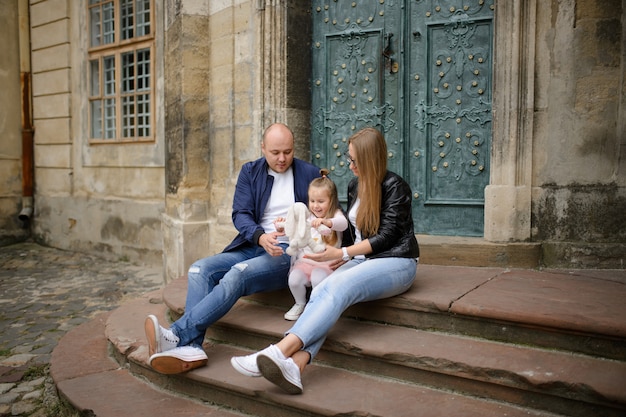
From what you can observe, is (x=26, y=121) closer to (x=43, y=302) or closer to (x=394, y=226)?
(x=43, y=302)

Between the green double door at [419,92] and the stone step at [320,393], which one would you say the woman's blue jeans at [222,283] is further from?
the green double door at [419,92]

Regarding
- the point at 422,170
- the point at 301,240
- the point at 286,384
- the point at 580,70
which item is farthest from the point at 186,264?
the point at 580,70

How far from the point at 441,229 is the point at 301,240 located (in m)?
2.29

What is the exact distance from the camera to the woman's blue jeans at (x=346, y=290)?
312cm

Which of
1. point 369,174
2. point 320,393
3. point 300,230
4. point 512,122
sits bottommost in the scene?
point 320,393

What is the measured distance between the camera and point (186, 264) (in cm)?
631

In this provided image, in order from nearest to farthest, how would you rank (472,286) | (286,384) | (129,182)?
(286,384)
(472,286)
(129,182)

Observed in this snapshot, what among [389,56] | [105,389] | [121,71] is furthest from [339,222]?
[121,71]

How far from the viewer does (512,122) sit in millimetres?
4738

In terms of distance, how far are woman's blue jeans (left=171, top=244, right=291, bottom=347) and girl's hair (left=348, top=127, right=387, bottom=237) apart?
63 cm

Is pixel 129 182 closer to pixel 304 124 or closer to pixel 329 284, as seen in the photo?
pixel 304 124

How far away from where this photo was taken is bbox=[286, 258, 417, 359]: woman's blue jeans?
3.12m

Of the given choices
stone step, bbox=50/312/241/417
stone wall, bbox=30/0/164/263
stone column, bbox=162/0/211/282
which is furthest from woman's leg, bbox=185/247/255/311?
stone wall, bbox=30/0/164/263

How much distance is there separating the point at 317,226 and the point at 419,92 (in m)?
2.39
